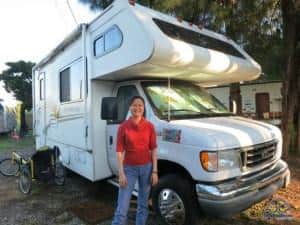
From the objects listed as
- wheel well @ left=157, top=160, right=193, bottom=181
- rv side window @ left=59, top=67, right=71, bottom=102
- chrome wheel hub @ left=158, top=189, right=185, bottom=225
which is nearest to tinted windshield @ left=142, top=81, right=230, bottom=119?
wheel well @ left=157, top=160, right=193, bottom=181

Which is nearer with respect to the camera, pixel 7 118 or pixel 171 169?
pixel 171 169

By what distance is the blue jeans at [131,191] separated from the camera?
397cm

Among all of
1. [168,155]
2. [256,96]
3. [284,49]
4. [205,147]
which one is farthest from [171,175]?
[256,96]

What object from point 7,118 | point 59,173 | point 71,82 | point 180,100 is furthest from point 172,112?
point 7,118

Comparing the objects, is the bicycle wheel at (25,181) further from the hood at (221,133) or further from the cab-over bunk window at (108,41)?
the hood at (221,133)

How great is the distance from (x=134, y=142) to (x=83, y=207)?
2182 mm

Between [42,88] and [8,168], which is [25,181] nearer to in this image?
[8,168]

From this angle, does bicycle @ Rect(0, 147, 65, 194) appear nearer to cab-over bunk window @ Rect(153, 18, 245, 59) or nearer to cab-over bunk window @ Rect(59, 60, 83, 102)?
cab-over bunk window @ Rect(59, 60, 83, 102)

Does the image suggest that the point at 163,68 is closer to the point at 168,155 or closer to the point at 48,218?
Answer: the point at 168,155

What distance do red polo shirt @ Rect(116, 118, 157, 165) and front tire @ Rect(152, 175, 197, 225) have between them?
1.89 ft

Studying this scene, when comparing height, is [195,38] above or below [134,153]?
above

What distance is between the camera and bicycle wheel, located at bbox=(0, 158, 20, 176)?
800 centimetres

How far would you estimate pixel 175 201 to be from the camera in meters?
4.30

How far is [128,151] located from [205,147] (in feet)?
2.97
